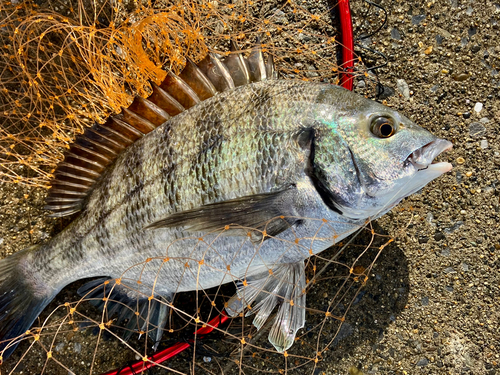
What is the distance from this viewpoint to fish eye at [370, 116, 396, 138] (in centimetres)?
151

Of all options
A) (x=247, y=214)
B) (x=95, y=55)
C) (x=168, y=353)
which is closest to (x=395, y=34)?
(x=247, y=214)

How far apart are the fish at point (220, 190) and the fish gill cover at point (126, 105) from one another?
0.22 metres

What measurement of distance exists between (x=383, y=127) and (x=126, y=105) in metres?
1.44

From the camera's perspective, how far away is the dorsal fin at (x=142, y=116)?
70.8 inches

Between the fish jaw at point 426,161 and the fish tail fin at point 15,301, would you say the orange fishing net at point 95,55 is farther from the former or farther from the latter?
the fish jaw at point 426,161

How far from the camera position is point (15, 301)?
1.94m

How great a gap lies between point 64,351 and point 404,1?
9.89 feet

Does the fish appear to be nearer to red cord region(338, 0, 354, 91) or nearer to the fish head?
the fish head

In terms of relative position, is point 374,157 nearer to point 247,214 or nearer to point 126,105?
point 247,214

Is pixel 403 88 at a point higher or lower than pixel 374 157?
lower

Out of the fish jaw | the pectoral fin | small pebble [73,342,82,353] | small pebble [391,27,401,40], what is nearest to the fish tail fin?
small pebble [73,342,82,353]

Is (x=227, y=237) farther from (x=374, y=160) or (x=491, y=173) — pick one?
(x=491, y=173)

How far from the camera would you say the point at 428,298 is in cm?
213

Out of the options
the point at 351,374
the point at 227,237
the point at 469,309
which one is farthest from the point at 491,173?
the point at 227,237
